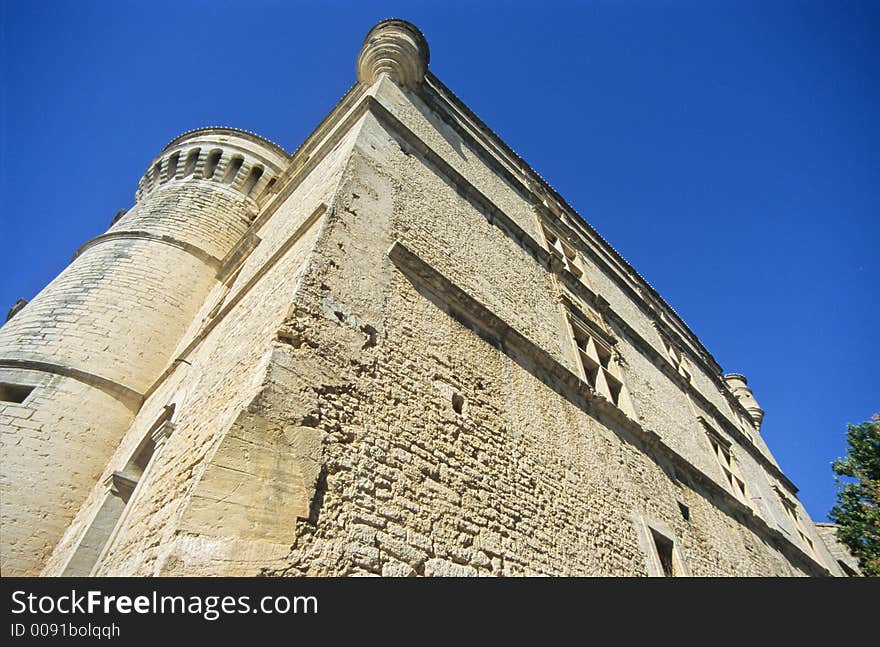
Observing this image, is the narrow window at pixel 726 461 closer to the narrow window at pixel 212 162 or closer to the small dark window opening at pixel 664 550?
the small dark window opening at pixel 664 550

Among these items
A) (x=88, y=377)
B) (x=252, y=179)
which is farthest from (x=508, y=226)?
(x=88, y=377)

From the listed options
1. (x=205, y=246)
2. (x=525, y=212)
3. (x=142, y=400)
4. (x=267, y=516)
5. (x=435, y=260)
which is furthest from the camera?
(x=525, y=212)

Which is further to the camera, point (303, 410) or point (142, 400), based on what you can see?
point (142, 400)

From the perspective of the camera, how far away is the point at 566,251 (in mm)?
11000

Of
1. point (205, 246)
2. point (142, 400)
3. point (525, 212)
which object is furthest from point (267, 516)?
point (525, 212)

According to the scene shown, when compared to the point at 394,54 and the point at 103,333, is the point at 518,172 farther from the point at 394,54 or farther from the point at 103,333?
the point at 103,333

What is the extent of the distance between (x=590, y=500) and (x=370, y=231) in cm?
369

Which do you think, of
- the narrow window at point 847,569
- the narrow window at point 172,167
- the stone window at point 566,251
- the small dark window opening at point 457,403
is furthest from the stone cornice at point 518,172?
the narrow window at point 847,569

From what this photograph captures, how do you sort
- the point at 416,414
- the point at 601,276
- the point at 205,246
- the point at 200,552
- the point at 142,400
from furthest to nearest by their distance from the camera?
the point at 601,276 < the point at 205,246 < the point at 142,400 < the point at 416,414 < the point at 200,552

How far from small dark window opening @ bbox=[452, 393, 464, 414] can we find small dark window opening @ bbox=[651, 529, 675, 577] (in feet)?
10.8

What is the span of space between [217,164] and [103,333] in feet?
16.6
